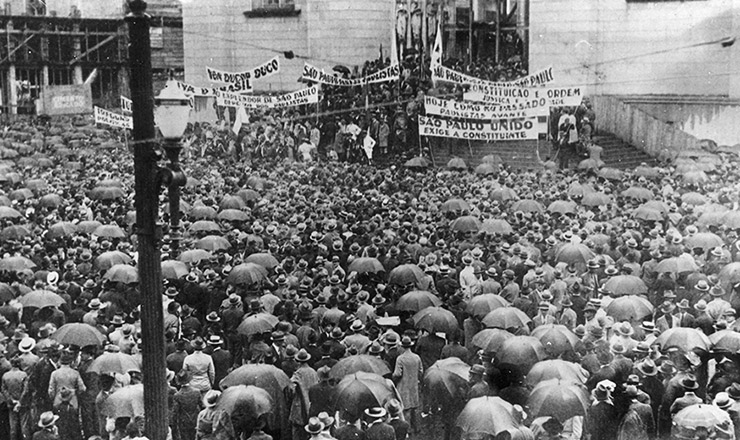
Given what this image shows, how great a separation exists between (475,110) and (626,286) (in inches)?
428

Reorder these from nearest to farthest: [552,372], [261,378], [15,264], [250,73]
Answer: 1. [552,372]
2. [261,378]
3. [15,264]
4. [250,73]

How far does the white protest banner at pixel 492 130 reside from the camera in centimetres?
2242

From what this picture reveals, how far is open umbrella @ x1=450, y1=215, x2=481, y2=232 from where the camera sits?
16406 millimetres

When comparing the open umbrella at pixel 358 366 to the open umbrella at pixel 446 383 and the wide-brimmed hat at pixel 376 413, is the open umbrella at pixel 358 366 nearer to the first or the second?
the open umbrella at pixel 446 383

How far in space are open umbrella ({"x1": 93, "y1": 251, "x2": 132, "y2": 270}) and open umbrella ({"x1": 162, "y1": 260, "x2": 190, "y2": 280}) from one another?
893 millimetres

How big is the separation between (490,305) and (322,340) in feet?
7.69

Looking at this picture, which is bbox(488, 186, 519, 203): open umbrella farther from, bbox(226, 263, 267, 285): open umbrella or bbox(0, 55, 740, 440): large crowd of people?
bbox(226, 263, 267, 285): open umbrella

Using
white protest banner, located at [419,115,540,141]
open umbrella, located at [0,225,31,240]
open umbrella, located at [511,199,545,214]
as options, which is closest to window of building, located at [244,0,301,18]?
white protest banner, located at [419,115,540,141]

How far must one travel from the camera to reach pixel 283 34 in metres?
37.3

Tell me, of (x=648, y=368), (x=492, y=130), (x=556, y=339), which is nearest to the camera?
(x=648, y=368)

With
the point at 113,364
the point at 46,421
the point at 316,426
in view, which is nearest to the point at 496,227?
the point at 113,364

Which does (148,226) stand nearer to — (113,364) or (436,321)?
(113,364)

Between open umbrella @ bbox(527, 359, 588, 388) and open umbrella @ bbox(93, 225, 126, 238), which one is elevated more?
open umbrella @ bbox(93, 225, 126, 238)

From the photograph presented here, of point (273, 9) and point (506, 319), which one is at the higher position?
point (273, 9)
